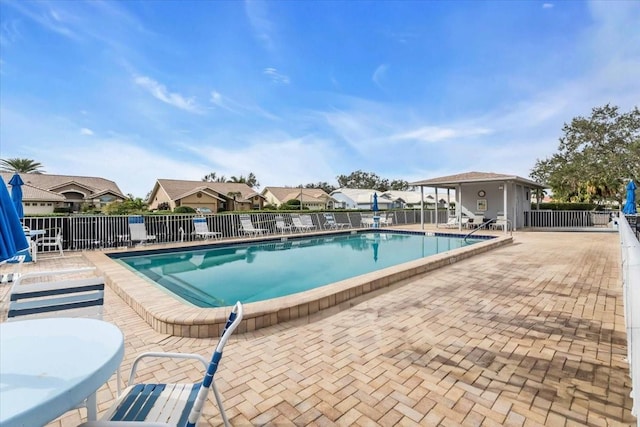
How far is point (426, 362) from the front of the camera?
8.98 feet

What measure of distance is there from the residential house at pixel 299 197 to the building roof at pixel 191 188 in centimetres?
437

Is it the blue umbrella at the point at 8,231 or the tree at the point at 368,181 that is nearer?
the blue umbrella at the point at 8,231

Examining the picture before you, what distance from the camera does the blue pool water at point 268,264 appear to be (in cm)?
634

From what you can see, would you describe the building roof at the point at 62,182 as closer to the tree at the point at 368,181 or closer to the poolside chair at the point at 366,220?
the poolside chair at the point at 366,220

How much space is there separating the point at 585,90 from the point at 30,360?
20.2 m

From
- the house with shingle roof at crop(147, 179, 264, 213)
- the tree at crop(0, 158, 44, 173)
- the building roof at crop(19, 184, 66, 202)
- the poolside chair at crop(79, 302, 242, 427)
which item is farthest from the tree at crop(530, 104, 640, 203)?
the tree at crop(0, 158, 44, 173)

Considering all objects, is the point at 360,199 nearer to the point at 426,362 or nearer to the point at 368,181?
the point at 368,181

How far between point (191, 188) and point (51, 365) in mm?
35985

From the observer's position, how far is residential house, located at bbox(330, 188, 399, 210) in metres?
41.3

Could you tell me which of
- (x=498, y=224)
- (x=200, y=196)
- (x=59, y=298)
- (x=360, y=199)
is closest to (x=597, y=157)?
(x=498, y=224)

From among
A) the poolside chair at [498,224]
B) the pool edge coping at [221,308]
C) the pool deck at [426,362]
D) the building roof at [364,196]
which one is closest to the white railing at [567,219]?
the poolside chair at [498,224]

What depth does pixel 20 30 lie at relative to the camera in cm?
841

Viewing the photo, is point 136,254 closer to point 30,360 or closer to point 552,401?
point 30,360

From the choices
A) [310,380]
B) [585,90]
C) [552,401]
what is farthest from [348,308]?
[585,90]
